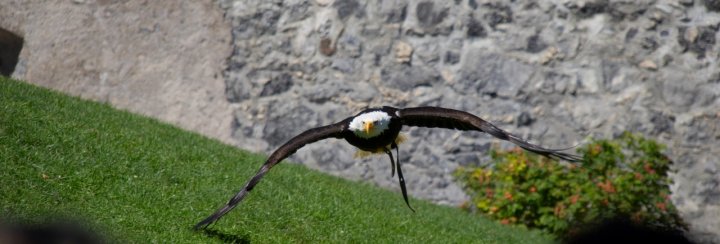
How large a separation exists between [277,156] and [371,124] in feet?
2.10

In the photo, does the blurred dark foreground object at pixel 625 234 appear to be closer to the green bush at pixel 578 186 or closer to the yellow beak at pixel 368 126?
the yellow beak at pixel 368 126

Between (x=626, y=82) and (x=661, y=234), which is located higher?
(x=661, y=234)

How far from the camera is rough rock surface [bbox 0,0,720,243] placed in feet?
35.4

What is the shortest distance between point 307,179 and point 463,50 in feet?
8.92

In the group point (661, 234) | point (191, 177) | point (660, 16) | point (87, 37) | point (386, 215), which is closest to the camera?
point (661, 234)

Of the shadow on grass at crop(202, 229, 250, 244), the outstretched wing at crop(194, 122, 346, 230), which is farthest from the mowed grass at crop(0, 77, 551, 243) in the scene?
the outstretched wing at crop(194, 122, 346, 230)

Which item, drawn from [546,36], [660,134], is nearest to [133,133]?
[546,36]

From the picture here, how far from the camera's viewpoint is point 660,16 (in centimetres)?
1073

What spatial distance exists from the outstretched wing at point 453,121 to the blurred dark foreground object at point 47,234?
409cm

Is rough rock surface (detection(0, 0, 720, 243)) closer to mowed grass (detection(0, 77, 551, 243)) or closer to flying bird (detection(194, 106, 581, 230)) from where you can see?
mowed grass (detection(0, 77, 551, 243))

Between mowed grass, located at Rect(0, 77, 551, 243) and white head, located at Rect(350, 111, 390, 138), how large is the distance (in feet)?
3.25

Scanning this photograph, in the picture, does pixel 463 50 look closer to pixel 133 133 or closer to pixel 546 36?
pixel 546 36

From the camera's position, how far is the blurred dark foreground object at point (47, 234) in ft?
8.15

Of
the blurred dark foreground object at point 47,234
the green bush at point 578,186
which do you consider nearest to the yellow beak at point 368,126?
the green bush at point 578,186
